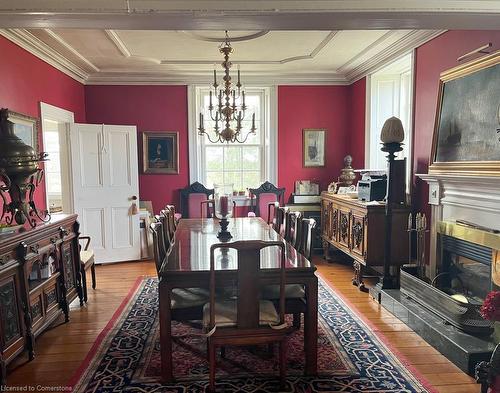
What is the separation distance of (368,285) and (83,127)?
4117 millimetres

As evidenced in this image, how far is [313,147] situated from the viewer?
601 cm

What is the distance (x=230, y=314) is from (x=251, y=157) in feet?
13.4

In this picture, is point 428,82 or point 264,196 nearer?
point 428,82

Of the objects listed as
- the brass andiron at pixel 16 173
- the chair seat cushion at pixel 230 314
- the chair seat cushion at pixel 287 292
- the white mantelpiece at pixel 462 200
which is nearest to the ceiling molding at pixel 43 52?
the brass andiron at pixel 16 173

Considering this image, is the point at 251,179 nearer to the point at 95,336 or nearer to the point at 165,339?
the point at 95,336

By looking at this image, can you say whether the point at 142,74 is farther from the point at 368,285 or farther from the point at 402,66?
the point at 368,285

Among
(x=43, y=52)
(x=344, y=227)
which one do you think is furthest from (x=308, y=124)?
(x=43, y=52)

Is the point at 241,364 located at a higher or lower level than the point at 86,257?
lower

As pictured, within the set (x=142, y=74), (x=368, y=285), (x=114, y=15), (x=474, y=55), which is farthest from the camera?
(x=142, y=74)

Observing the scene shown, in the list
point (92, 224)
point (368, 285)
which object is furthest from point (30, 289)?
point (368, 285)

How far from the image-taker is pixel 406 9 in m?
2.33

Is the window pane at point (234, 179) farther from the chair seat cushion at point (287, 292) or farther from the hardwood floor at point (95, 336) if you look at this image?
the chair seat cushion at point (287, 292)

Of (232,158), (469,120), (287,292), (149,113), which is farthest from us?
(232,158)

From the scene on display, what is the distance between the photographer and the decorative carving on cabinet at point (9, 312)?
243 centimetres
